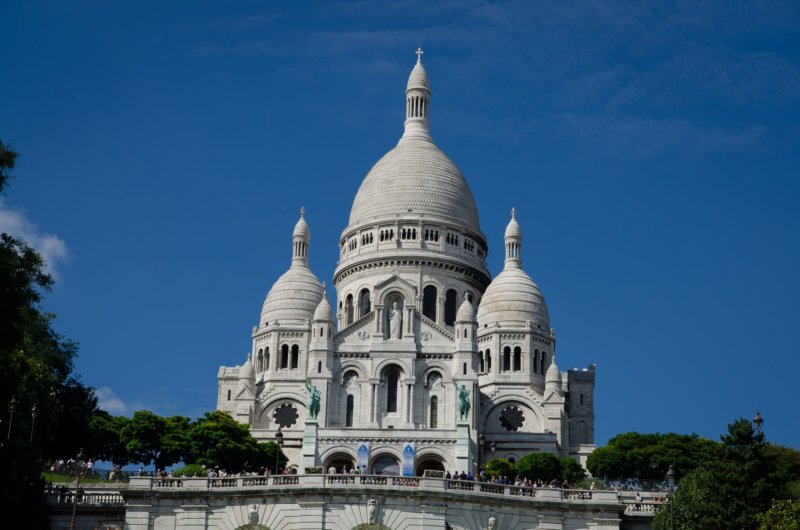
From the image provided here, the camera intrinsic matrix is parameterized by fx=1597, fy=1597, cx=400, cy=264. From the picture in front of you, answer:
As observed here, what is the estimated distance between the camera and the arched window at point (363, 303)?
126m

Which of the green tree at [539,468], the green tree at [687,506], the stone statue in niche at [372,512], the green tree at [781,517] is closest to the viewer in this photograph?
the stone statue in niche at [372,512]

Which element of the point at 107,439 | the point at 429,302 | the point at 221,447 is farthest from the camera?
the point at 429,302

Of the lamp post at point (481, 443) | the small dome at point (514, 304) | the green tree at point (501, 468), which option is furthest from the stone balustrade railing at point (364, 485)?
the small dome at point (514, 304)

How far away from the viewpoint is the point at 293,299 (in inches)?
4970

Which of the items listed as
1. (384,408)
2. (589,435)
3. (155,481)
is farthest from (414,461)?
(155,481)

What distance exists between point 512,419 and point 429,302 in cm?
1354

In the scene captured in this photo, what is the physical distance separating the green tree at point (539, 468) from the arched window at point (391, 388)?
1514 centimetres

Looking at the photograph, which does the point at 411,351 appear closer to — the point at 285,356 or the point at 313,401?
the point at 313,401

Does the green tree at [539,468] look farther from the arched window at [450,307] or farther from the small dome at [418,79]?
the small dome at [418,79]

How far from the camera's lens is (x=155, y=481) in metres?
55.2

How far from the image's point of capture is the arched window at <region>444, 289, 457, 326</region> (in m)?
126

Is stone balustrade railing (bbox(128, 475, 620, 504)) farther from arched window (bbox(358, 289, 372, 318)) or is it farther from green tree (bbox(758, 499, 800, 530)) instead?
arched window (bbox(358, 289, 372, 318))

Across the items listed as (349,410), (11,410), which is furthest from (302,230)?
(11,410)

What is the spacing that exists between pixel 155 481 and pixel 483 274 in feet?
254
